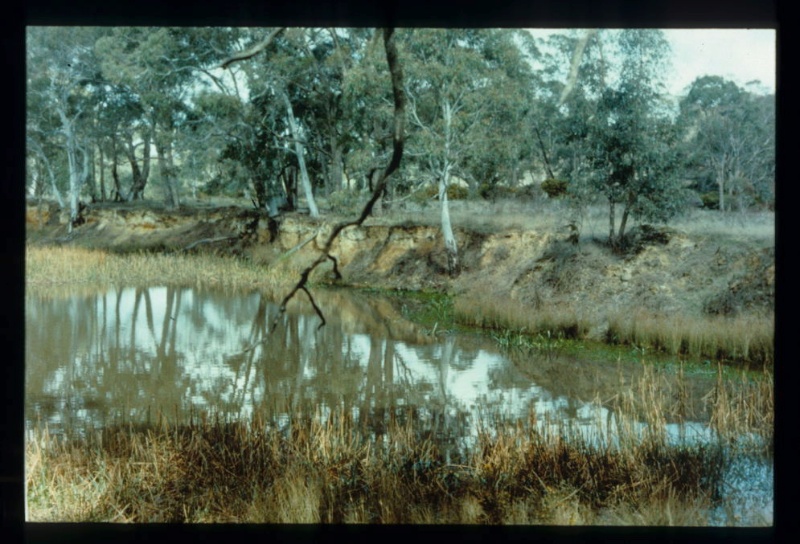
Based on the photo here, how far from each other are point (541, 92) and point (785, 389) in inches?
93.5

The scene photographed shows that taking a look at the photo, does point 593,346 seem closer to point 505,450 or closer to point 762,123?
point 505,450

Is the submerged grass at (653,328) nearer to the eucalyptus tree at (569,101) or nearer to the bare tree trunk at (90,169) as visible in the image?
the eucalyptus tree at (569,101)

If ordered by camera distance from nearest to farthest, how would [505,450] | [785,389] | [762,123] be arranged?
[785,389], [505,450], [762,123]

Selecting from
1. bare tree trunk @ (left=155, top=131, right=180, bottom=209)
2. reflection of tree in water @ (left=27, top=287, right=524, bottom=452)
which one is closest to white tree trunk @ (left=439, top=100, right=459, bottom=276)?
reflection of tree in water @ (left=27, top=287, right=524, bottom=452)

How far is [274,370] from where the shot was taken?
14.7ft

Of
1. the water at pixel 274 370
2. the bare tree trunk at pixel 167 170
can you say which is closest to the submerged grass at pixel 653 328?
the water at pixel 274 370

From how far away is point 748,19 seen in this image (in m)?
3.27

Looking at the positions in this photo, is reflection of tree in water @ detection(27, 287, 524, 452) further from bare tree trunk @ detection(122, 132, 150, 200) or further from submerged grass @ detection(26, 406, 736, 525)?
bare tree trunk @ detection(122, 132, 150, 200)

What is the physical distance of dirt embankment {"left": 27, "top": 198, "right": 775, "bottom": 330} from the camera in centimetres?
457

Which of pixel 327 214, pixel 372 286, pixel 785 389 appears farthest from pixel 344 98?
pixel 785 389

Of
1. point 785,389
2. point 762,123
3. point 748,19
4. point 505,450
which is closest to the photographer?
point 785,389

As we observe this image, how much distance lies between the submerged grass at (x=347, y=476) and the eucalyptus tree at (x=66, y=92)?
4.91ft

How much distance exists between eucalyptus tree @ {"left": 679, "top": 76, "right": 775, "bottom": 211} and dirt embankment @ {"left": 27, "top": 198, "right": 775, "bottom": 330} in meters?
0.30

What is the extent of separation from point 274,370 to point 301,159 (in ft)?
4.09
